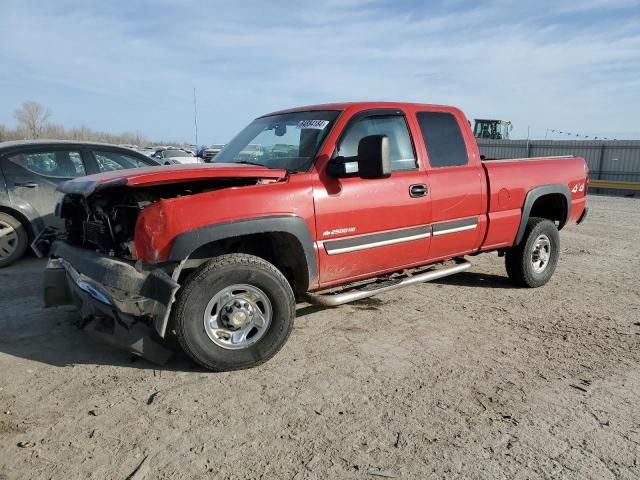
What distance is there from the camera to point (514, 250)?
5789 millimetres

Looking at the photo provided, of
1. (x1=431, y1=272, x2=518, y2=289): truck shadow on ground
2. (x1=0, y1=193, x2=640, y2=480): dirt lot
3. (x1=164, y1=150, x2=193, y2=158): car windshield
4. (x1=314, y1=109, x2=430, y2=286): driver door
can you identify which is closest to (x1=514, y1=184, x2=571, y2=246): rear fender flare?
(x1=431, y1=272, x2=518, y2=289): truck shadow on ground

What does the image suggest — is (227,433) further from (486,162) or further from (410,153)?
(486,162)

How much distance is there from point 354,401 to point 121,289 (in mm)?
1672

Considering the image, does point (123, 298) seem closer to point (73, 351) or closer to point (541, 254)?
point (73, 351)

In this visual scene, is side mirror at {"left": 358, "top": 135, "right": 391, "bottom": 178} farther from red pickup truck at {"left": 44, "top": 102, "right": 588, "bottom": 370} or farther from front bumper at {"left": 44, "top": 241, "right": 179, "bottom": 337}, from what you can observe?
front bumper at {"left": 44, "top": 241, "right": 179, "bottom": 337}

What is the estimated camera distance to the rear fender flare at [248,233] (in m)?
3.35

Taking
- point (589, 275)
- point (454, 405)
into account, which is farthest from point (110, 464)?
point (589, 275)

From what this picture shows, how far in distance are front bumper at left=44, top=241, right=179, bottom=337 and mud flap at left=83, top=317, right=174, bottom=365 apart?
0.15 feet

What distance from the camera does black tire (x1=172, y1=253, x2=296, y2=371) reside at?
3.42m

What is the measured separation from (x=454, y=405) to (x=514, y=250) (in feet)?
10.1

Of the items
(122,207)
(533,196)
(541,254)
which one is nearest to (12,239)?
(122,207)

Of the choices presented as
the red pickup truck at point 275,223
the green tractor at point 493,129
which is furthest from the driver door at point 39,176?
the green tractor at point 493,129

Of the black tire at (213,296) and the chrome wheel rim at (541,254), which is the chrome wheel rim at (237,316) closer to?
the black tire at (213,296)

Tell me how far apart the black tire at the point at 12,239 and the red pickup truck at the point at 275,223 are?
2.70 m
